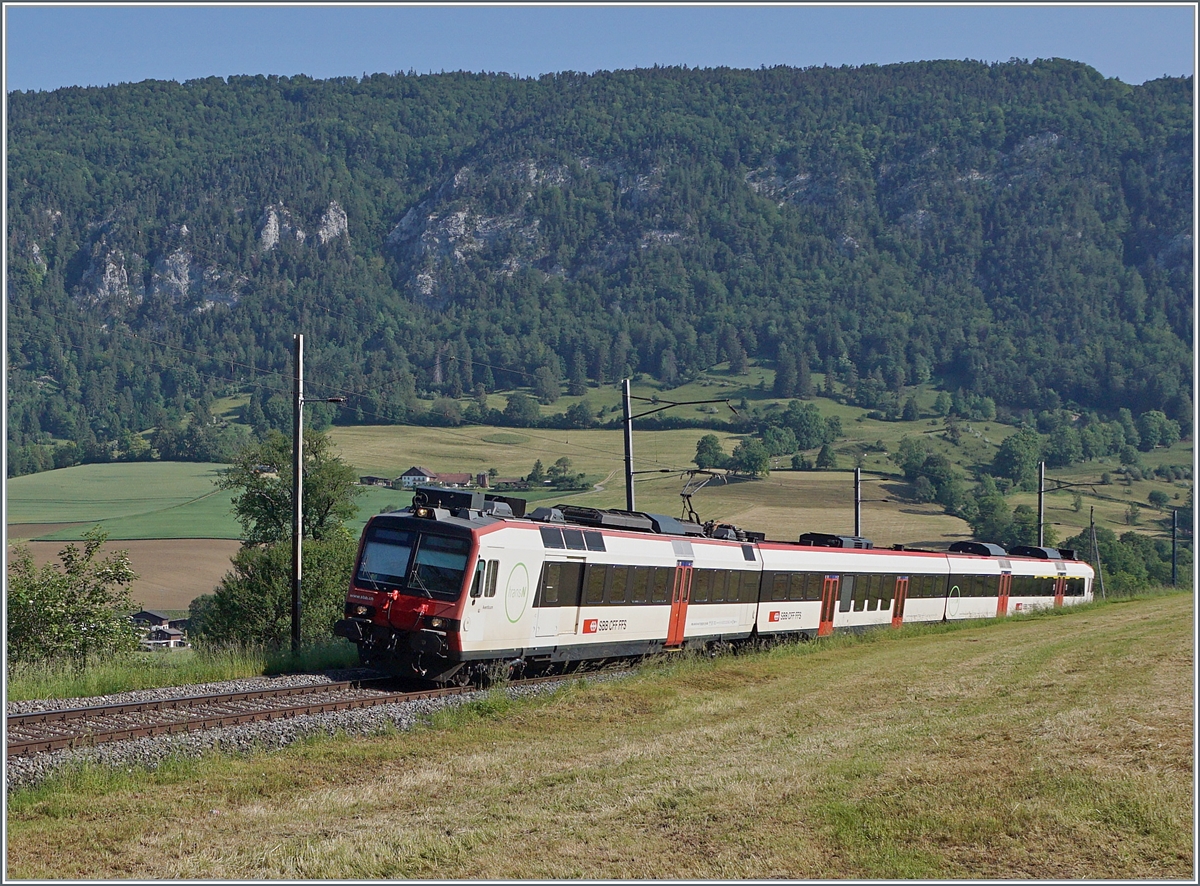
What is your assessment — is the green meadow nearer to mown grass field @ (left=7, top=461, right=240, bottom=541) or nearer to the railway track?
mown grass field @ (left=7, top=461, right=240, bottom=541)

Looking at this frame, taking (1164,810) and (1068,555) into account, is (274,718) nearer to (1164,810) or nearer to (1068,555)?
(1164,810)

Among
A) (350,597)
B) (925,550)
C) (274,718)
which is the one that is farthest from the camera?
(925,550)

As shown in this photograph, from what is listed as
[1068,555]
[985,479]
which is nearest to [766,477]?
[985,479]

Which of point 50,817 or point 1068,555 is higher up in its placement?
point 50,817

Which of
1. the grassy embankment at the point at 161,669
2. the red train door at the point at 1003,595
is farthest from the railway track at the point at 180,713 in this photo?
the red train door at the point at 1003,595

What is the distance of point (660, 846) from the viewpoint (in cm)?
1079

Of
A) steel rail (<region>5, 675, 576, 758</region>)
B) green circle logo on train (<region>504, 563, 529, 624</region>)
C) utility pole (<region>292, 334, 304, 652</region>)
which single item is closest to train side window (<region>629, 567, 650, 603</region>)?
green circle logo on train (<region>504, 563, 529, 624</region>)

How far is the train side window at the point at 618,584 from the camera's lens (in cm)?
2575

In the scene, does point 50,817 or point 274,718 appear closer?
point 50,817

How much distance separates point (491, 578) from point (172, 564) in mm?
90054

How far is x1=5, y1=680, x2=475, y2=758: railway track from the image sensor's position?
15.9 metres

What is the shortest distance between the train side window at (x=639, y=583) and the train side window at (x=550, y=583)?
2.70m

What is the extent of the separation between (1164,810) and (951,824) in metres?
1.81

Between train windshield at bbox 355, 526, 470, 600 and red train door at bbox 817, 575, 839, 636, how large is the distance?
16.4 meters
